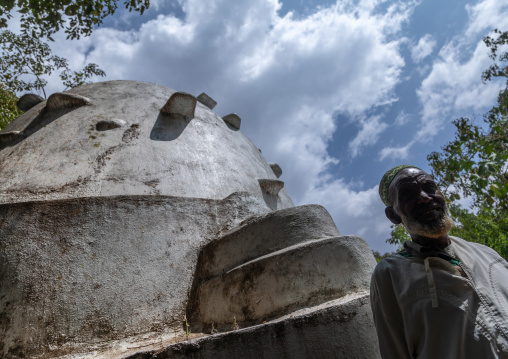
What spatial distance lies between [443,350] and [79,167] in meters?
3.37

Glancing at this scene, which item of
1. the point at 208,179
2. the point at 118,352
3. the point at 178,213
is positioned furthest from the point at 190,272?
the point at 208,179

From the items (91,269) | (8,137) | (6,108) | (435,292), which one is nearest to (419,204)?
(435,292)

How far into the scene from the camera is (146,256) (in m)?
3.12

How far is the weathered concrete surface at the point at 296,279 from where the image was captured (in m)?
2.61

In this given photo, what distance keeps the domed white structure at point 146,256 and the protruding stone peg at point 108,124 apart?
0.34 feet

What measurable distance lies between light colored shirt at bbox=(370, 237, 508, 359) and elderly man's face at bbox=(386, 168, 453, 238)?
6.1 inches

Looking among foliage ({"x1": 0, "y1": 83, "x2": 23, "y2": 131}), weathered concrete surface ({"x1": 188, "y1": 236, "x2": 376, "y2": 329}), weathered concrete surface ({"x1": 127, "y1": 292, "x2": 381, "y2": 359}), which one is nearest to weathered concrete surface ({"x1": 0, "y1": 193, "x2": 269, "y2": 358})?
weathered concrete surface ({"x1": 188, "y1": 236, "x2": 376, "y2": 329})

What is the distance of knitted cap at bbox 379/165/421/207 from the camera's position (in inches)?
81.5

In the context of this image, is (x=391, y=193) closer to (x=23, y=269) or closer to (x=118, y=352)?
(x=118, y=352)

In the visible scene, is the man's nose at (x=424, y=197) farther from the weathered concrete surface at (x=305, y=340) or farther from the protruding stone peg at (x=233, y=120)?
the protruding stone peg at (x=233, y=120)

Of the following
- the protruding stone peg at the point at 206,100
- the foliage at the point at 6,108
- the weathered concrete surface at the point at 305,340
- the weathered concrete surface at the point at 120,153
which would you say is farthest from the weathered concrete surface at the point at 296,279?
the foliage at the point at 6,108

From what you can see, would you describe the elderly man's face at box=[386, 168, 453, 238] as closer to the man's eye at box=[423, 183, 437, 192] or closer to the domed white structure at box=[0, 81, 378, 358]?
the man's eye at box=[423, 183, 437, 192]

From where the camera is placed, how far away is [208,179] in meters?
4.02

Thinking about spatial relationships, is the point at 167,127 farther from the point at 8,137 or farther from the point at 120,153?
the point at 8,137
